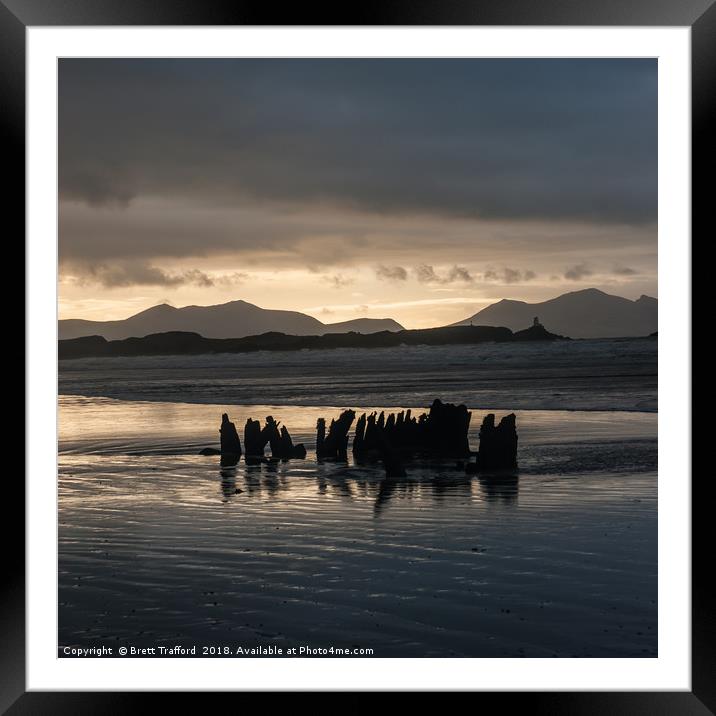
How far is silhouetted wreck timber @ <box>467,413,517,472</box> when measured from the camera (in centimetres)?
889

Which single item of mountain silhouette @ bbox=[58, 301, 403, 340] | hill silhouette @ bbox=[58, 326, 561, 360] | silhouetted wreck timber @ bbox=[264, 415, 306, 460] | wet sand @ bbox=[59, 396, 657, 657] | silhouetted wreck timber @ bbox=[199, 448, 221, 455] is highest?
mountain silhouette @ bbox=[58, 301, 403, 340]

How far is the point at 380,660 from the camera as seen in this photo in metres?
3.88

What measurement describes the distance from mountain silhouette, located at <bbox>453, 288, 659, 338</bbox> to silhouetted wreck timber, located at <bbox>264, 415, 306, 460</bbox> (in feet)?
26.3

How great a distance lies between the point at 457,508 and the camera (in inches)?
272

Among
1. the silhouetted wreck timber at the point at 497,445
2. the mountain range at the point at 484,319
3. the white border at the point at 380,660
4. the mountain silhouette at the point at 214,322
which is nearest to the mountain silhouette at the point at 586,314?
the mountain range at the point at 484,319

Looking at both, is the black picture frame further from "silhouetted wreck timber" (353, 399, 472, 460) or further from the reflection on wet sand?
"silhouetted wreck timber" (353, 399, 472, 460)

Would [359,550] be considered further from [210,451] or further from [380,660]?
[210,451]

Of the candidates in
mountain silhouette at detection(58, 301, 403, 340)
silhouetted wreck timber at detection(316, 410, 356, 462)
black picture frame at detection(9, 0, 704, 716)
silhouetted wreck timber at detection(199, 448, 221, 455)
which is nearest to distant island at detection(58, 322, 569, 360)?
mountain silhouette at detection(58, 301, 403, 340)

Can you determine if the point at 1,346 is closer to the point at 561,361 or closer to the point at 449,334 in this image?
the point at 561,361

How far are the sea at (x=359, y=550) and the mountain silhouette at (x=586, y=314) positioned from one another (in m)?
4.73

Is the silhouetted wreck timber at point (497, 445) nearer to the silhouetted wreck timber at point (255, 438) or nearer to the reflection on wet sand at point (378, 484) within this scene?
the reflection on wet sand at point (378, 484)


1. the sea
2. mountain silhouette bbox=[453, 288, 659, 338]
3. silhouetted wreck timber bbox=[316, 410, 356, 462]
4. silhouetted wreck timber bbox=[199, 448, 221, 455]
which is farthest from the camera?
mountain silhouette bbox=[453, 288, 659, 338]

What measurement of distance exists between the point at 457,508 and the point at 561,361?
20609mm

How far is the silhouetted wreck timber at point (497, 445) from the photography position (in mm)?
8891
